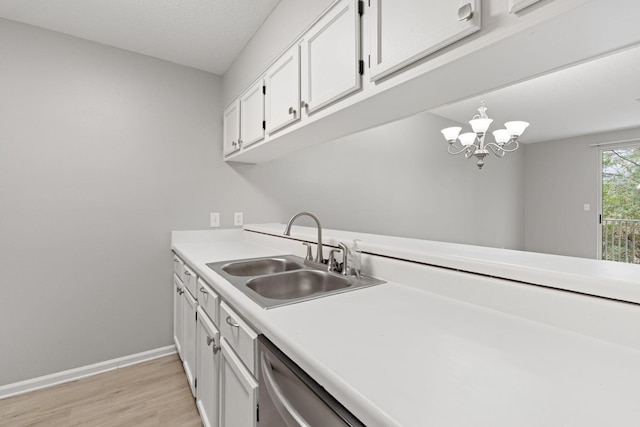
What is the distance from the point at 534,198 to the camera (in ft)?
19.0

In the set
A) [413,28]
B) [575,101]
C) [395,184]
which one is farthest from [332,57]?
[575,101]

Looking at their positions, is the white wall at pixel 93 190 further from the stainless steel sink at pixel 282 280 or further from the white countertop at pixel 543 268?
the white countertop at pixel 543 268

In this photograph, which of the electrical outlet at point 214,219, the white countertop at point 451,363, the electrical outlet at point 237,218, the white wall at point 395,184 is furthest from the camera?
the white wall at point 395,184

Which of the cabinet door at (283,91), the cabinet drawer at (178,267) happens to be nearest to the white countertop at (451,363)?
the cabinet door at (283,91)

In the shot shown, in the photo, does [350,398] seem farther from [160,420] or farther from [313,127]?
[160,420]

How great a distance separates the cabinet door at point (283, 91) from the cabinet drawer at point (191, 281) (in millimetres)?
968

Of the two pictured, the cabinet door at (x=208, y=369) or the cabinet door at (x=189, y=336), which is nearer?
the cabinet door at (x=208, y=369)

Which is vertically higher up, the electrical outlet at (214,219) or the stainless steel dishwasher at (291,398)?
the electrical outlet at (214,219)

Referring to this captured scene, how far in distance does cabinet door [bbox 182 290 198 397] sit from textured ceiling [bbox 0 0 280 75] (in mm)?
1720

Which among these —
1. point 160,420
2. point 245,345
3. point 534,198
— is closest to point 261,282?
point 245,345

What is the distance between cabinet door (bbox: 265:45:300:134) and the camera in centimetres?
147

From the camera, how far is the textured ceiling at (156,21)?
169 centimetres

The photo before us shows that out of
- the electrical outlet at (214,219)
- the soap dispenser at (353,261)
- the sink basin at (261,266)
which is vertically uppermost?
the electrical outlet at (214,219)

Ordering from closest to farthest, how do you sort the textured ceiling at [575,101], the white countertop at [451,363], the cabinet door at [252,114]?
the white countertop at [451,363] → the cabinet door at [252,114] → the textured ceiling at [575,101]
